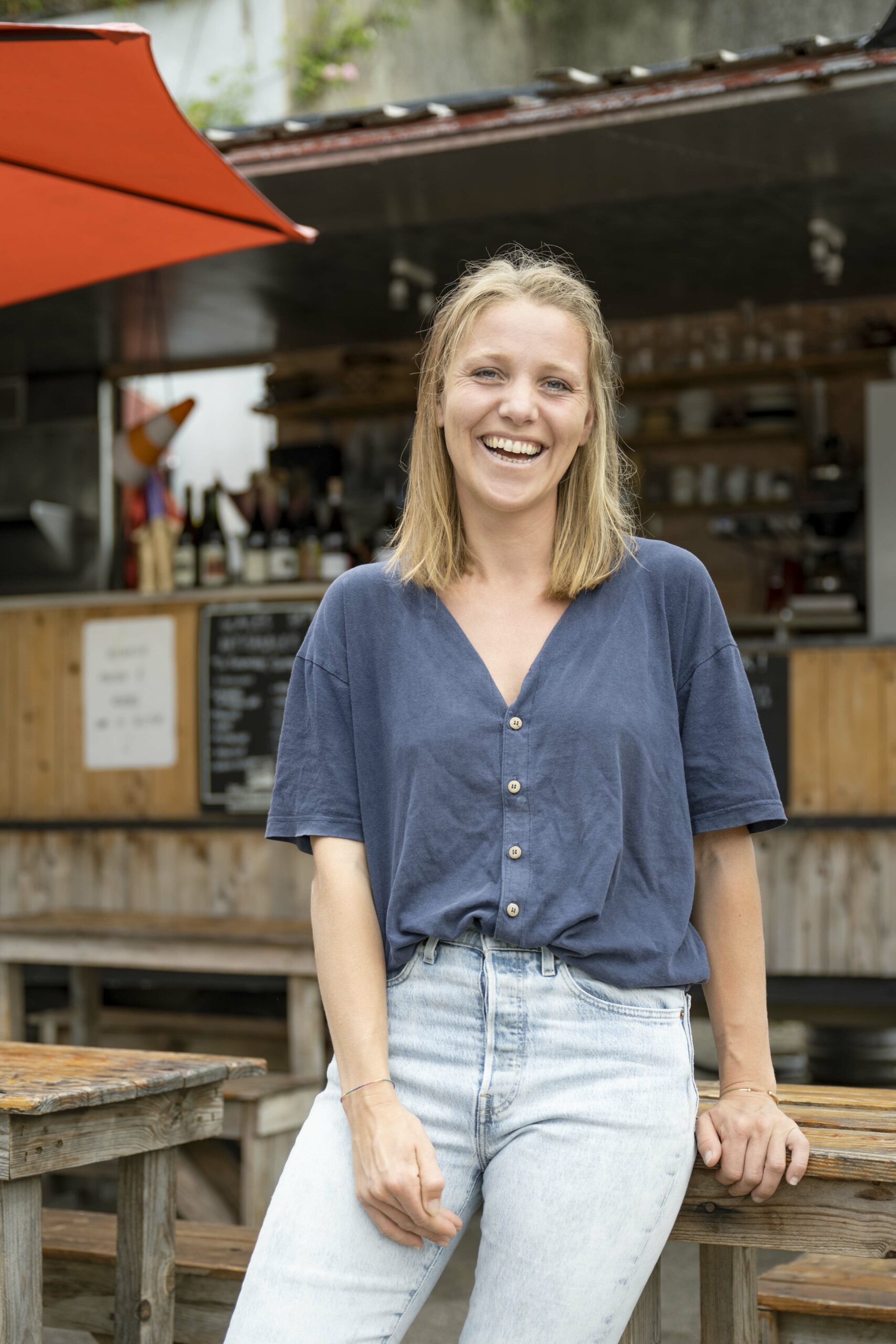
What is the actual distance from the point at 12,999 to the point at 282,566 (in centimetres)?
191

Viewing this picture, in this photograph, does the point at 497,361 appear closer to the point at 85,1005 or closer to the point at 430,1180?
the point at 430,1180

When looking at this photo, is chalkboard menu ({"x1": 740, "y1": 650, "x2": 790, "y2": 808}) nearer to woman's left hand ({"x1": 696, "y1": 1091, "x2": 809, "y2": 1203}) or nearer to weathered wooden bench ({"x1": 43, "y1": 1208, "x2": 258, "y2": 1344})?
weathered wooden bench ({"x1": 43, "y1": 1208, "x2": 258, "y2": 1344})

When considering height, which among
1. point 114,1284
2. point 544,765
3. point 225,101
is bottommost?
point 114,1284

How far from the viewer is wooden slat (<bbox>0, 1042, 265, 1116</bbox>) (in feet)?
7.06

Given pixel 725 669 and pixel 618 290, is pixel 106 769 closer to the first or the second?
pixel 618 290

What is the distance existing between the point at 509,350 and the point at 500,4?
1179cm

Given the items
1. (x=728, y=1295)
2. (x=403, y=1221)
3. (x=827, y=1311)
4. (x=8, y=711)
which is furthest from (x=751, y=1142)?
(x=8, y=711)

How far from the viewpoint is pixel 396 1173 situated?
1543 mm

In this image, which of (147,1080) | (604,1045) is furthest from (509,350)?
(147,1080)

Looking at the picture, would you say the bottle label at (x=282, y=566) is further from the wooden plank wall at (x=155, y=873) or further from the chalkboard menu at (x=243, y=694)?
the wooden plank wall at (x=155, y=873)

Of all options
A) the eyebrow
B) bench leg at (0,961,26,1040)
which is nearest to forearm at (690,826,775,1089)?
the eyebrow

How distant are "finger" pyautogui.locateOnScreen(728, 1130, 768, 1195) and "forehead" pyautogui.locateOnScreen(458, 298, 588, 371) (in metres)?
0.92

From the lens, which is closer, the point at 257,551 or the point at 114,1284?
the point at 114,1284

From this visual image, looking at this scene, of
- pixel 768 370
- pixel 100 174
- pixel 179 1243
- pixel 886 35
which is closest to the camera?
pixel 179 1243
